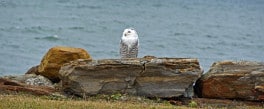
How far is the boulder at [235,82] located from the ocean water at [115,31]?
35.6 ft

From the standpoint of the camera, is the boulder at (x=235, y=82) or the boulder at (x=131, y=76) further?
the boulder at (x=235, y=82)

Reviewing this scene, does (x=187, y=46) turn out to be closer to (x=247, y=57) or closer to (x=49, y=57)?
(x=247, y=57)

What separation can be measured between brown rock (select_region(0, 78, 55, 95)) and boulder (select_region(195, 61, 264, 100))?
Result: 9.55ft

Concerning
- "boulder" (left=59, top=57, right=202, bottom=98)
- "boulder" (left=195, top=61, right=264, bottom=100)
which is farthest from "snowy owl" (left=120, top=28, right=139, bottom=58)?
"boulder" (left=195, top=61, right=264, bottom=100)

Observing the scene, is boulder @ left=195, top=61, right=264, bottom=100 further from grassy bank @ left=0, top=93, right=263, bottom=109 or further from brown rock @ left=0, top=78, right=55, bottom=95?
brown rock @ left=0, top=78, right=55, bottom=95

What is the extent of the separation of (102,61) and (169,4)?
61477 millimetres

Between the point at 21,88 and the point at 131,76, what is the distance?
1996mm

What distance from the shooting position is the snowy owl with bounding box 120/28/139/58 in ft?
47.5

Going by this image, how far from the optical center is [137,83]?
13.8m

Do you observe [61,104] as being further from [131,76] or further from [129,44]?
[129,44]

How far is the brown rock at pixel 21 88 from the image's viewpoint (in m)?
13.6

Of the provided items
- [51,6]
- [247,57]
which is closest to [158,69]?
[247,57]

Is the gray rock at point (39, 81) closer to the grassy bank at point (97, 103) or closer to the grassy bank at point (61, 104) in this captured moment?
the grassy bank at point (97, 103)

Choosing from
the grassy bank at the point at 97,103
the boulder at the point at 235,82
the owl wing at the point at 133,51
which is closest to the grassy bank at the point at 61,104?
the grassy bank at the point at 97,103
